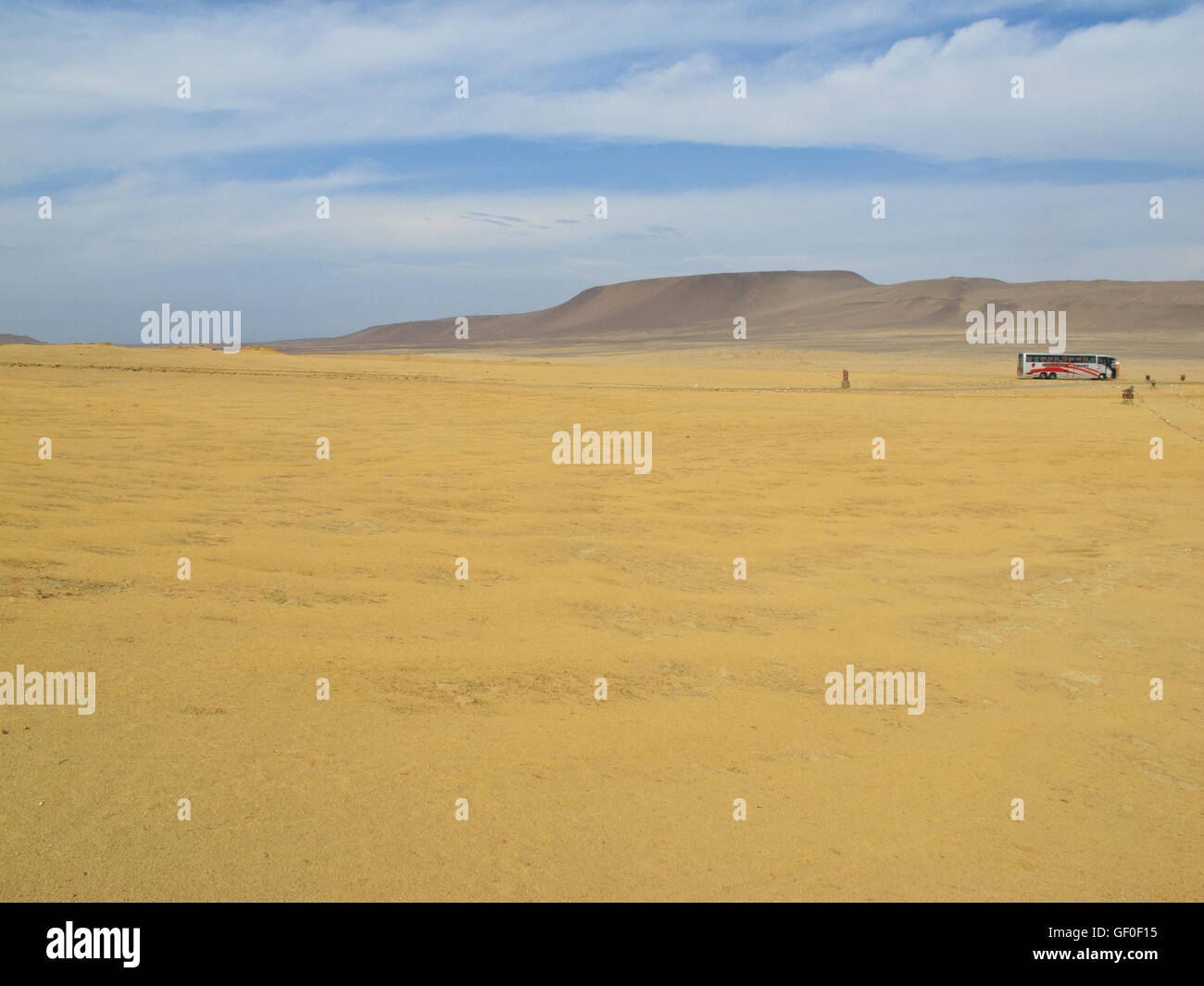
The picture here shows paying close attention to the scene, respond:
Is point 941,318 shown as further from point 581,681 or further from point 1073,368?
point 581,681

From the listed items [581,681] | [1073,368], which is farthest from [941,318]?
[581,681]

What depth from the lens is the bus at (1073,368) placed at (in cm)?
4425

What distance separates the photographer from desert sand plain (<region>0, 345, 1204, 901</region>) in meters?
3.50

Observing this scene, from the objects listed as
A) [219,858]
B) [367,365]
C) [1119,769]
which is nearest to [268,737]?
[219,858]

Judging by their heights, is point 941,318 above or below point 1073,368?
above

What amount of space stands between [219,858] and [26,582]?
350cm

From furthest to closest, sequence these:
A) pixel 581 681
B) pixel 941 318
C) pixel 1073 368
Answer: pixel 941 318, pixel 1073 368, pixel 581 681

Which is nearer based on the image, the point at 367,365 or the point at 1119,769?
the point at 1119,769

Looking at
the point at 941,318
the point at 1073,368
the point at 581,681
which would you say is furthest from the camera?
the point at 941,318

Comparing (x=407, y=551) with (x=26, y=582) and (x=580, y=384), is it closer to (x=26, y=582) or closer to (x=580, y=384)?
(x=26, y=582)

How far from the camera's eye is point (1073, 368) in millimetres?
45062

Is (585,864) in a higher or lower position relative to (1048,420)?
lower

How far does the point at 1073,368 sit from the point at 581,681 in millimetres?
46423
